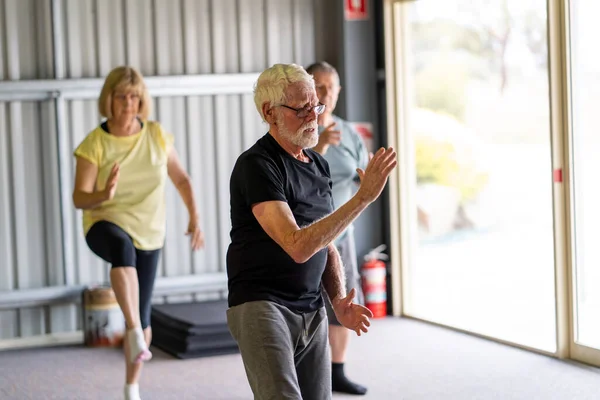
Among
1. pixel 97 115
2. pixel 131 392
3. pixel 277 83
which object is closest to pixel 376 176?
pixel 277 83

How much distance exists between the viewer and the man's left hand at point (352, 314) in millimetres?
3014

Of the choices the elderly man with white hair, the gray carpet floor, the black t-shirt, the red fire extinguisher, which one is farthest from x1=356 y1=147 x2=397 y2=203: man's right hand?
the red fire extinguisher

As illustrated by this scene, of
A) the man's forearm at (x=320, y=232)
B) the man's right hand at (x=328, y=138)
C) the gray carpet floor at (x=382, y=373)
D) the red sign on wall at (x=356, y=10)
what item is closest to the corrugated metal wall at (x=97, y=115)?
the red sign on wall at (x=356, y=10)

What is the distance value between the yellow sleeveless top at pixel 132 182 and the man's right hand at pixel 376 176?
2.20 m

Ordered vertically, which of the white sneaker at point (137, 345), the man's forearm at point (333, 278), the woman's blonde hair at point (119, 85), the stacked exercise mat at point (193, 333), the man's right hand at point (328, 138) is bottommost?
the stacked exercise mat at point (193, 333)

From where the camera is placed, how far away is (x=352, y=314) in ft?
10.0

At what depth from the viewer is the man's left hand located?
9.89 ft

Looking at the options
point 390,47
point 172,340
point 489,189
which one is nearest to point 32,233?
point 172,340

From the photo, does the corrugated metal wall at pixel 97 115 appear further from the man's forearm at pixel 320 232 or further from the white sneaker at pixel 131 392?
the man's forearm at pixel 320 232

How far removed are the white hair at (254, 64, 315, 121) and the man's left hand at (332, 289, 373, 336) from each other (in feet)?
2.16

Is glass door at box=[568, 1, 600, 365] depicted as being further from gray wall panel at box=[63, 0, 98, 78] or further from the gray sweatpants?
gray wall panel at box=[63, 0, 98, 78]

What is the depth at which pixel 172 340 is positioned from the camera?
6316 millimetres

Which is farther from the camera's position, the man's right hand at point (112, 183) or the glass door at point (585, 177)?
the glass door at point (585, 177)

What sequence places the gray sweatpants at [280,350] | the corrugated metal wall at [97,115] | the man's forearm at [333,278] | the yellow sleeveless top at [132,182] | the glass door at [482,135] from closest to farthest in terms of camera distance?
the gray sweatpants at [280,350] → the man's forearm at [333,278] → the yellow sleeveless top at [132,182] → the corrugated metal wall at [97,115] → the glass door at [482,135]
